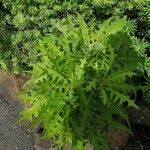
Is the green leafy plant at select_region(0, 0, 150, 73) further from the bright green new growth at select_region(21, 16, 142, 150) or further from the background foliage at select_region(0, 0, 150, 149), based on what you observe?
the bright green new growth at select_region(21, 16, 142, 150)

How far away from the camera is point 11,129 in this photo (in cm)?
434

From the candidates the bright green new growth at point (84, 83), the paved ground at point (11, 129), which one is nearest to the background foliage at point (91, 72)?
the bright green new growth at point (84, 83)

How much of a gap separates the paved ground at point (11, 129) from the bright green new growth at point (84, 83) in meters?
0.99

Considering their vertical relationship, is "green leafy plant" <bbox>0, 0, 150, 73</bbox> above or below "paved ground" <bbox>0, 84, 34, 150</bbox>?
above

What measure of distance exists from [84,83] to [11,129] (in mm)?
1509

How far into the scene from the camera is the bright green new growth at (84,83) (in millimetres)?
3111

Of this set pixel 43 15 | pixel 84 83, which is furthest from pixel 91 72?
pixel 43 15

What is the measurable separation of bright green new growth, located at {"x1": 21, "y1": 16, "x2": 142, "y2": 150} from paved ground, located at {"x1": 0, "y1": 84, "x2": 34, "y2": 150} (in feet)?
3.23

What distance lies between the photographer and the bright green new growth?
3111 mm

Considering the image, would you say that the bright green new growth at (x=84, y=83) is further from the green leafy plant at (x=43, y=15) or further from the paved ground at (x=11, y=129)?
the paved ground at (x=11, y=129)

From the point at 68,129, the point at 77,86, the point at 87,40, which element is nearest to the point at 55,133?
the point at 68,129

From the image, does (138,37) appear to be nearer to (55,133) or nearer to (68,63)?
(68,63)

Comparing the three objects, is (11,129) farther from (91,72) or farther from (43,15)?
(91,72)

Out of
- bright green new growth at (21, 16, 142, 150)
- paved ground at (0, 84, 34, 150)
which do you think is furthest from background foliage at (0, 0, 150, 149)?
paved ground at (0, 84, 34, 150)
